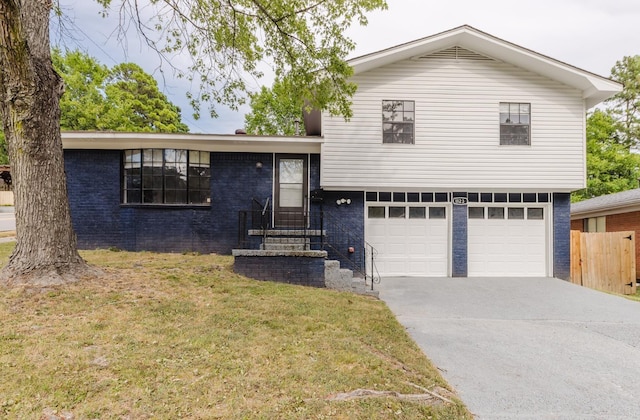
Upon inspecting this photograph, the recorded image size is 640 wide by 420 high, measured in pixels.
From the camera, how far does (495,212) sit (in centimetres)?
887

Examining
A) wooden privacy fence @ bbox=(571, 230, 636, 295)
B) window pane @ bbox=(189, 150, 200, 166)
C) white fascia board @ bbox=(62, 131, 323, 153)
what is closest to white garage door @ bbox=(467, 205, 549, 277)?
wooden privacy fence @ bbox=(571, 230, 636, 295)

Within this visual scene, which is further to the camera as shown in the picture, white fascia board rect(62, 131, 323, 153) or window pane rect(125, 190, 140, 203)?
window pane rect(125, 190, 140, 203)

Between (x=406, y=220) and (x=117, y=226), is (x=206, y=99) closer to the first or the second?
(x=117, y=226)

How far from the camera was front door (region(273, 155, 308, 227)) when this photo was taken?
354 inches

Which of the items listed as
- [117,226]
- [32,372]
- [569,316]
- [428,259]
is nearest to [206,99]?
[117,226]

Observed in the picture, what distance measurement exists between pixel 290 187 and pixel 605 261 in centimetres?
917

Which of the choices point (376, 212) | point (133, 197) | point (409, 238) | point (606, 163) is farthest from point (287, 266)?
point (606, 163)

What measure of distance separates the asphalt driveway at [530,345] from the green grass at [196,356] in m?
0.47

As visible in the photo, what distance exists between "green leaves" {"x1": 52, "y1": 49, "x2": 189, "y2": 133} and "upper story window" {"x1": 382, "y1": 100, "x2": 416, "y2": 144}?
16.8m

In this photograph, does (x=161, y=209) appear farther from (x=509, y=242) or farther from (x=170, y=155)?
(x=509, y=242)

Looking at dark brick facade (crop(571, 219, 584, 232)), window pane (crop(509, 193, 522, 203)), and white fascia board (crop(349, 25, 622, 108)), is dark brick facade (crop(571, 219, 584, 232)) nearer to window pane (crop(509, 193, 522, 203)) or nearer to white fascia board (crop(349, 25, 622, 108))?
white fascia board (crop(349, 25, 622, 108))

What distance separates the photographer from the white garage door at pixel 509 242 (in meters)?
8.79

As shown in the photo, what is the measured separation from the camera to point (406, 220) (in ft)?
28.8

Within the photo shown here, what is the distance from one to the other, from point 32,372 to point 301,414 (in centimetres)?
233
